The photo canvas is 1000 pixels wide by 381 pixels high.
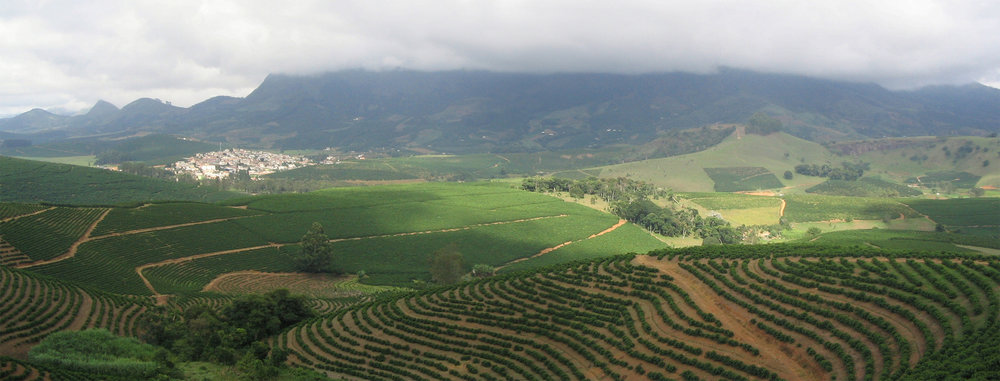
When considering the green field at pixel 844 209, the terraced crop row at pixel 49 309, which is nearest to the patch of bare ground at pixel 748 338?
the terraced crop row at pixel 49 309

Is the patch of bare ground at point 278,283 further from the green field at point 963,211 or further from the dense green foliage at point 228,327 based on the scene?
the green field at point 963,211

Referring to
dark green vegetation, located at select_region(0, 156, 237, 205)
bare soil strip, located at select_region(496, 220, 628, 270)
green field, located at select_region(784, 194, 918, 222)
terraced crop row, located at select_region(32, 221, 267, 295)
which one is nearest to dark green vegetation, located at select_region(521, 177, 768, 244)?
bare soil strip, located at select_region(496, 220, 628, 270)

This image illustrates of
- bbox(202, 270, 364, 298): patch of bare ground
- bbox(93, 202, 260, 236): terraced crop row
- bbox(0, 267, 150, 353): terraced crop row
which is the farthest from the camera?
bbox(93, 202, 260, 236): terraced crop row

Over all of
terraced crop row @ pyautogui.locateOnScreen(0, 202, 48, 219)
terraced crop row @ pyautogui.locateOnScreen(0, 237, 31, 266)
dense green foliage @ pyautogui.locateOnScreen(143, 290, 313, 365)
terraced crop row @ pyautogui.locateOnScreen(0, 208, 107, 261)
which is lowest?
dense green foliage @ pyautogui.locateOnScreen(143, 290, 313, 365)

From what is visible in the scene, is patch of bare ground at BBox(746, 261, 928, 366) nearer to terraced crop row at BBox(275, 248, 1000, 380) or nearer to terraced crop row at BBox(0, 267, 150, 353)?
terraced crop row at BBox(275, 248, 1000, 380)

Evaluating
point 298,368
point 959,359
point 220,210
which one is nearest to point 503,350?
point 298,368
